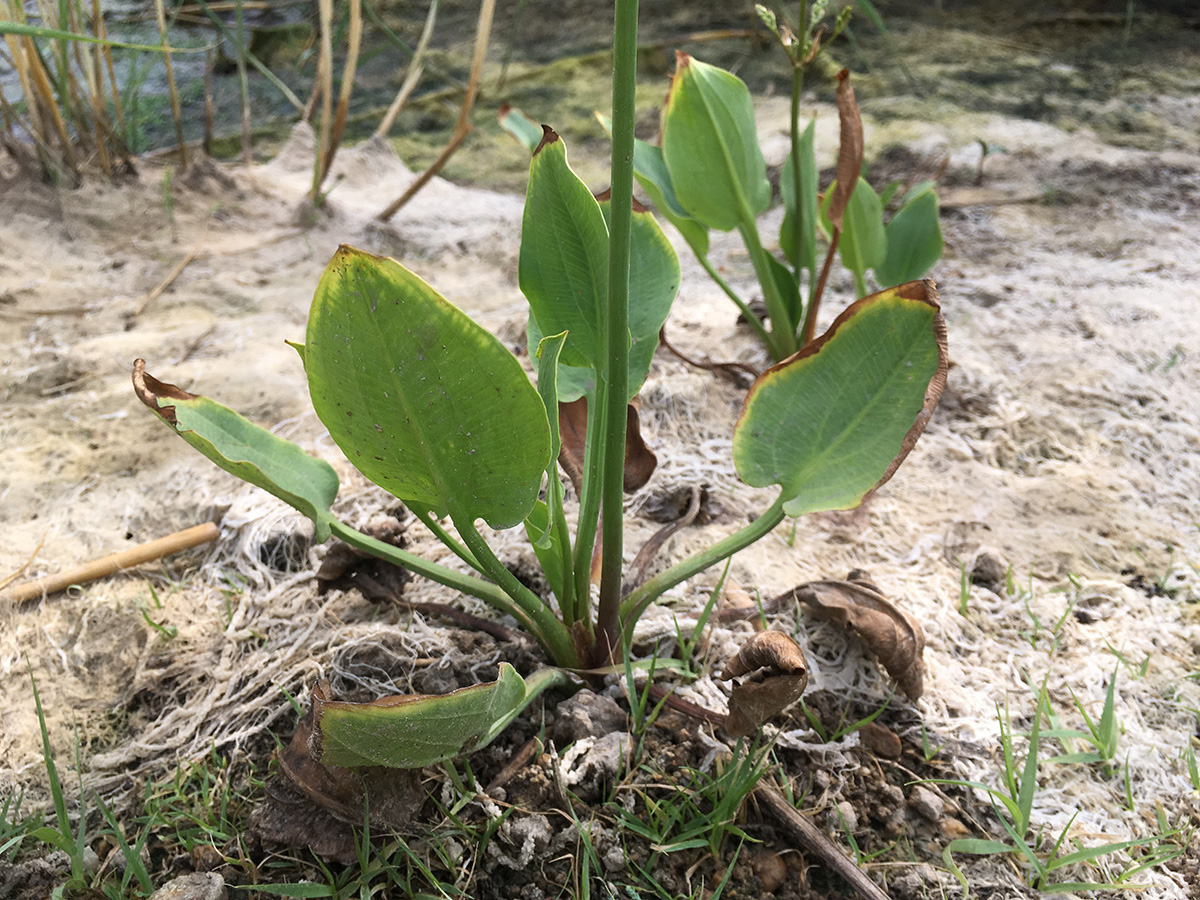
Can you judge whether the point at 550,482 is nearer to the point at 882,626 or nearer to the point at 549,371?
the point at 549,371

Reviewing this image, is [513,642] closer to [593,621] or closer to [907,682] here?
[593,621]

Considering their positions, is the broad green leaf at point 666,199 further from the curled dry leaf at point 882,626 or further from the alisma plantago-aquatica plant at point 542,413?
the curled dry leaf at point 882,626

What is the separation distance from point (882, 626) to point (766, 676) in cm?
22

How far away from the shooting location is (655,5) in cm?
385

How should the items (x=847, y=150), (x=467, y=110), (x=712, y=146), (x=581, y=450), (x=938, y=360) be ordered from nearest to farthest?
(x=938, y=360) < (x=581, y=450) < (x=847, y=150) < (x=712, y=146) < (x=467, y=110)

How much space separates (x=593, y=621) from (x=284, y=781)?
0.34m

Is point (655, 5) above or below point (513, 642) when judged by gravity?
above

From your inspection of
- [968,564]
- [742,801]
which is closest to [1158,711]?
[968,564]

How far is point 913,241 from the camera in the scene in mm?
1562

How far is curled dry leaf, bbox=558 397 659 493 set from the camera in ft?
3.36

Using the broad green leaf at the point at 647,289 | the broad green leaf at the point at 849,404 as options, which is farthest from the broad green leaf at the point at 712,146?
the broad green leaf at the point at 849,404

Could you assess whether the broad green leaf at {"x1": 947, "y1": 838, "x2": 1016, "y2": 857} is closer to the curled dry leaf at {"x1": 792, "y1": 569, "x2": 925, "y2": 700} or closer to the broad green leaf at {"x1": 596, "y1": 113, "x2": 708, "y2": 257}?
the curled dry leaf at {"x1": 792, "y1": 569, "x2": 925, "y2": 700}

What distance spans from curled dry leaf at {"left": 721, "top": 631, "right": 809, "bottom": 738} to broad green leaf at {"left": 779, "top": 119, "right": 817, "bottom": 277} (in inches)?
34.1

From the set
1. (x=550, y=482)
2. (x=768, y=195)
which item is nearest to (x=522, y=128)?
(x=768, y=195)
